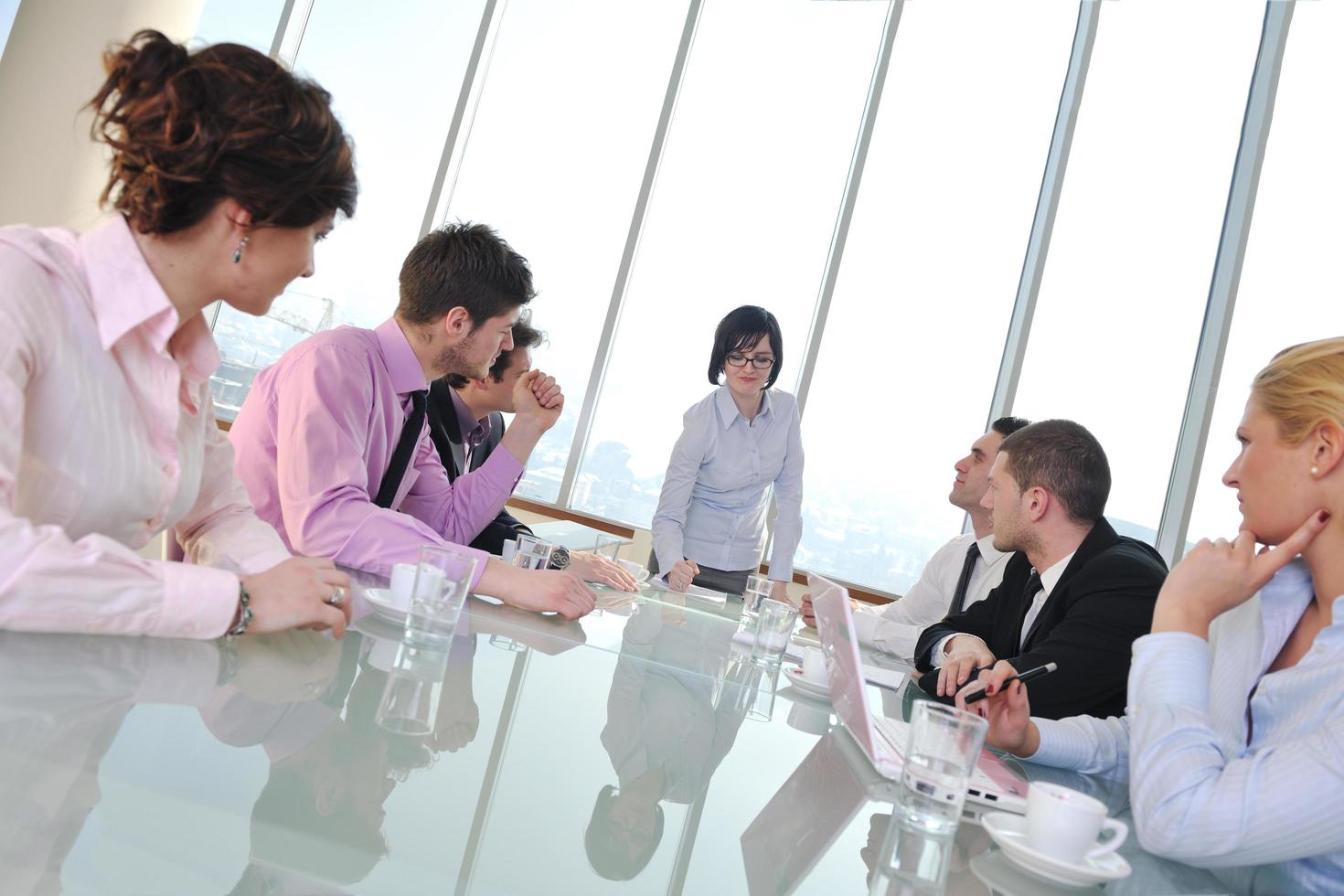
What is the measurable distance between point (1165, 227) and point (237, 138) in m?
5.20

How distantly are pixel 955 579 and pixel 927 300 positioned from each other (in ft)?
8.28

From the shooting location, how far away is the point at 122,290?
1113 mm

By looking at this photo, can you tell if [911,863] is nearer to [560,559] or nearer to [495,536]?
[560,559]

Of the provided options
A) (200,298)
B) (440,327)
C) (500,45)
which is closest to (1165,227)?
(500,45)

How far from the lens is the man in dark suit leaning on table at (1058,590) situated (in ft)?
6.00

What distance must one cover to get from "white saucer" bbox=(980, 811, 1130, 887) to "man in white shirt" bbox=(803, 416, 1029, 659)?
67.2 inches

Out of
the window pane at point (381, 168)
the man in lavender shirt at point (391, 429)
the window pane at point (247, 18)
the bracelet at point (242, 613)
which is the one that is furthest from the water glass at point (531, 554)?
the window pane at point (247, 18)

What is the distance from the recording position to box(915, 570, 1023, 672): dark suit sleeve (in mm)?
2344

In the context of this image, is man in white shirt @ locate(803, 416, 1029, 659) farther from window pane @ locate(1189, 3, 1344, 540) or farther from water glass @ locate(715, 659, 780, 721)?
window pane @ locate(1189, 3, 1344, 540)

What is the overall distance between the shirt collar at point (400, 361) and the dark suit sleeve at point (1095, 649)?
1.35m

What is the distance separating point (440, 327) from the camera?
2.18m

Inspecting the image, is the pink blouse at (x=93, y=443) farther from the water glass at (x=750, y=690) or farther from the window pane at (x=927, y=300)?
the window pane at (x=927, y=300)

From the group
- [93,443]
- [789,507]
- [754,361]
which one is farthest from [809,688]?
[789,507]

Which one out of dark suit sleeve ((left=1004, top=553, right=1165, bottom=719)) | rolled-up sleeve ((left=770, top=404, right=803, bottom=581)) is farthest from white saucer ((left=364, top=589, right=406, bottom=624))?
rolled-up sleeve ((left=770, top=404, right=803, bottom=581))
